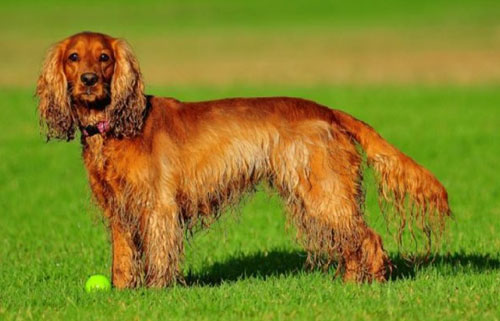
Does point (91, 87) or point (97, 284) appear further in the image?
point (97, 284)

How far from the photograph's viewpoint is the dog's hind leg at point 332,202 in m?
8.76

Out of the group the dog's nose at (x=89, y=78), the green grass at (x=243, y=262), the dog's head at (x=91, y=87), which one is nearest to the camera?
the green grass at (x=243, y=262)

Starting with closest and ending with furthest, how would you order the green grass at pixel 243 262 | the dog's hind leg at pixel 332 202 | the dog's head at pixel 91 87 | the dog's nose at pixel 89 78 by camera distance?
the green grass at pixel 243 262 → the dog's nose at pixel 89 78 → the dog's head at pixel 91 87 → the dog's hind leg at pixel 332 202

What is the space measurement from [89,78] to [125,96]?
13.4 inches

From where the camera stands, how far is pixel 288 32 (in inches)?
2327

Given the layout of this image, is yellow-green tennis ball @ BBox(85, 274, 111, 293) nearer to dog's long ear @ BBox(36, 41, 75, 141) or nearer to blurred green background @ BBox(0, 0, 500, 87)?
dog's long ear @ BBox(36, 41, 75, 141)

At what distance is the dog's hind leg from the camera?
28.7 ft

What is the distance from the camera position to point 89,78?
8461 mm

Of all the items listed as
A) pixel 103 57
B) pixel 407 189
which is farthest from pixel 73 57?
pixel 407 189

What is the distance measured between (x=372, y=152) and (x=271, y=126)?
914mm

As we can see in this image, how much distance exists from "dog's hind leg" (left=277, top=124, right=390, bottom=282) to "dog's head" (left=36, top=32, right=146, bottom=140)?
1.36 meters

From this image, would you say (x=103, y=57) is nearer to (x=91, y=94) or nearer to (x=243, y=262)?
(x=91, y=94)

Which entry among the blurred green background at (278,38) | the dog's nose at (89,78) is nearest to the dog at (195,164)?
the dog's nose at (89,78)

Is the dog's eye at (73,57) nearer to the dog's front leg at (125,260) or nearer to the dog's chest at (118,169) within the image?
the dog's chest at (118,169)
